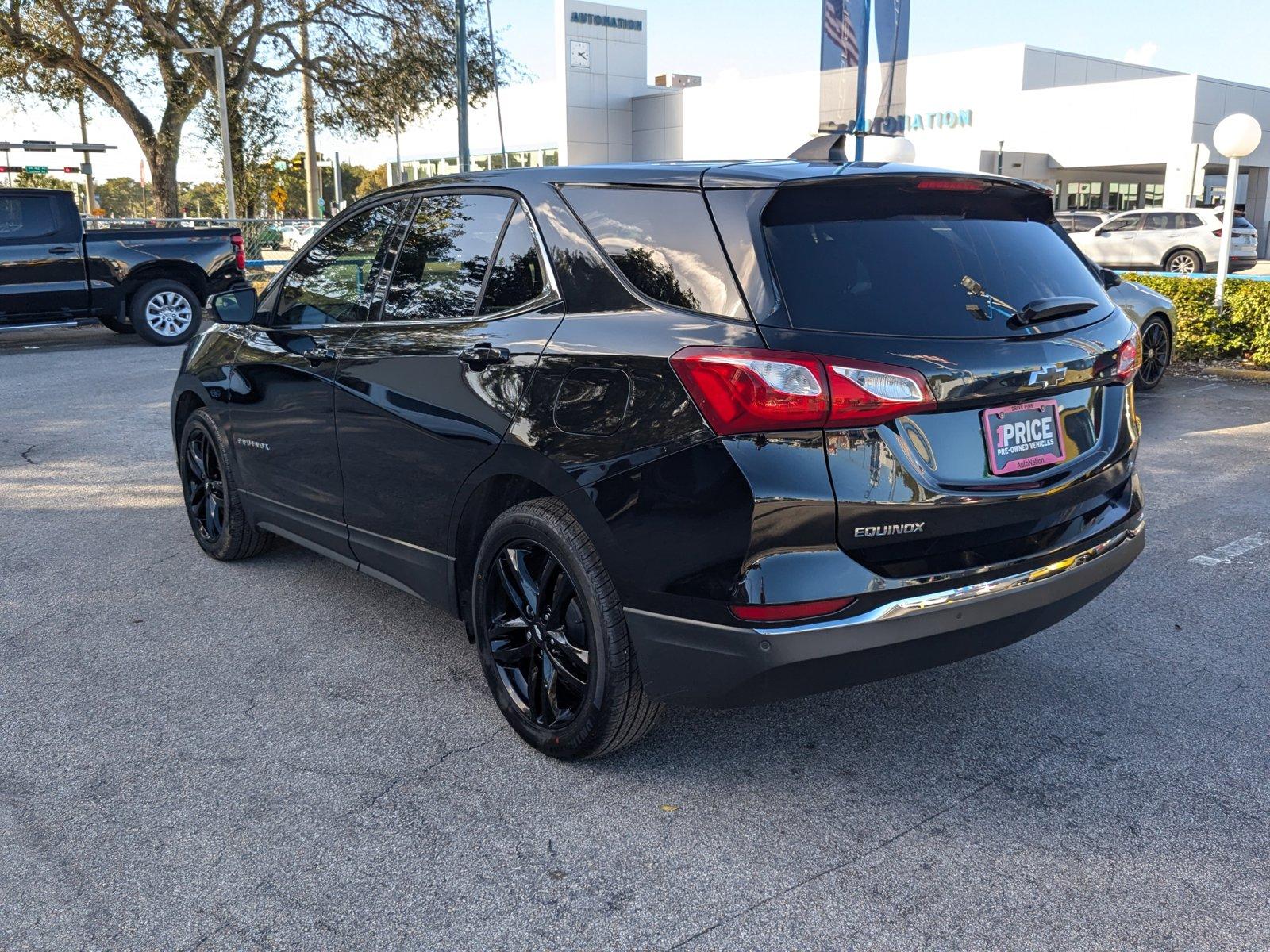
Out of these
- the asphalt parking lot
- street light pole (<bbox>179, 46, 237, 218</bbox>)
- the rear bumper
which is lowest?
the asphalt parking lot

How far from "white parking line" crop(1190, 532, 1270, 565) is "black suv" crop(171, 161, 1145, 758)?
82.3 inches

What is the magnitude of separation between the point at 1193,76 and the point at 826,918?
44.0 m

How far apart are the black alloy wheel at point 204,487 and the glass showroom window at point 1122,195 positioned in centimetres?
4658

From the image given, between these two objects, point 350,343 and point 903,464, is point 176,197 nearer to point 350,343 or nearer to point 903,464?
point 350,343

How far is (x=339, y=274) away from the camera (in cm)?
450

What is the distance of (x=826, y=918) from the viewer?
8.66ft

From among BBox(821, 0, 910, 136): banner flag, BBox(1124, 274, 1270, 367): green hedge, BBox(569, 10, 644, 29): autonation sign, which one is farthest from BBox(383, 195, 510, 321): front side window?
BBox(569, 10, 644, 29): autonation sign

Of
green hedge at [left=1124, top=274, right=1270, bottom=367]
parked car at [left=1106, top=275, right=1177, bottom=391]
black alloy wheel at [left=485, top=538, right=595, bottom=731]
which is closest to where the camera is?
black alloy wheel at [left=485, top=538, right=595, bottom=731]

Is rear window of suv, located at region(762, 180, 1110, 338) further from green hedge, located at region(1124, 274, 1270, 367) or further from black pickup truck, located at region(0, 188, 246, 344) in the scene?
black pickup truck, located at region(0, 188, 246, 344)

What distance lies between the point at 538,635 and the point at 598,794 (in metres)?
0.50

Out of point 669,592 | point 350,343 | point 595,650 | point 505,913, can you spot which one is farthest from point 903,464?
point 350,343

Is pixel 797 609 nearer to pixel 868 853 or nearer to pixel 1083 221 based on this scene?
pixel 868 853

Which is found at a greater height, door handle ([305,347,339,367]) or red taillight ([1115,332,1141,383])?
red taillight ([1115,332,1141,383])

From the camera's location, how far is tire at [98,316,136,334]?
1502 centimetres
